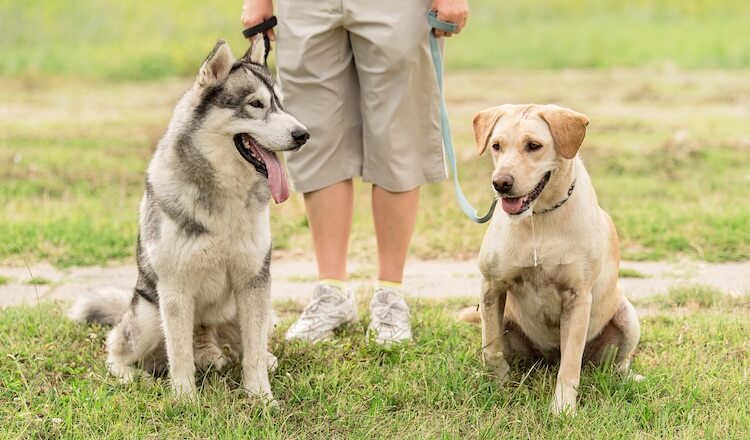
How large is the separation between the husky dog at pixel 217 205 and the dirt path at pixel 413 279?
145 cm

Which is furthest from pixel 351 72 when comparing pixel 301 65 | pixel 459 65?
pixel 459 65

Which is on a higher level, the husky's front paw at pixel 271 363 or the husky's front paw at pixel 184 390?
the husky's front paw at pixel 184 390

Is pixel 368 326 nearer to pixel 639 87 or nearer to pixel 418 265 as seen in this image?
pixel 418 265

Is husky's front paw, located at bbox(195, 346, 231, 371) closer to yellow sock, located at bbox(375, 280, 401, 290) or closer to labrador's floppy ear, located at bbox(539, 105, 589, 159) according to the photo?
yellow sock, located at bbox(375, 280, 401, 290)

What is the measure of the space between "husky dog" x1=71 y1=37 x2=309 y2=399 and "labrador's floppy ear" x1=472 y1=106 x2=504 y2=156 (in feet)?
2.08

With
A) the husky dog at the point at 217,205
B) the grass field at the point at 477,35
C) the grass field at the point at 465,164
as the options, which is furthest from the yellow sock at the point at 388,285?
the grass field at the point at 477,35

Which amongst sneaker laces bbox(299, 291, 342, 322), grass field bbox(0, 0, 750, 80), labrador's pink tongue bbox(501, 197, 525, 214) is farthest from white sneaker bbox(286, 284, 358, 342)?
grass field bbox(0, 0, 750, 80)

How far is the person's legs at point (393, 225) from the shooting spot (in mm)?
4383

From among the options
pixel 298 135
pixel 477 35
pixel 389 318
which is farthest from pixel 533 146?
pixel 477 35

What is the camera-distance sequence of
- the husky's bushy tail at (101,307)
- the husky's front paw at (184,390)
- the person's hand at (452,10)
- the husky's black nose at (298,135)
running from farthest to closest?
the husky's bushy tail at (101,307)
the person's hand at (452,10)
the husky's front paw at (184,390)
the husky's black nose at (298,135)

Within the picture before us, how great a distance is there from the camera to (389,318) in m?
4.31

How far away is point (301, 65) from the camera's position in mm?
4199

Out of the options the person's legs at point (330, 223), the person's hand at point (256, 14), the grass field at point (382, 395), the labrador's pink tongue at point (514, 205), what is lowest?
the grass field at point (382, 395)

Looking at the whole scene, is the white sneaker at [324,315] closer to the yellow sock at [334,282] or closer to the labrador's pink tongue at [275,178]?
the yellow sock at [334,282]
